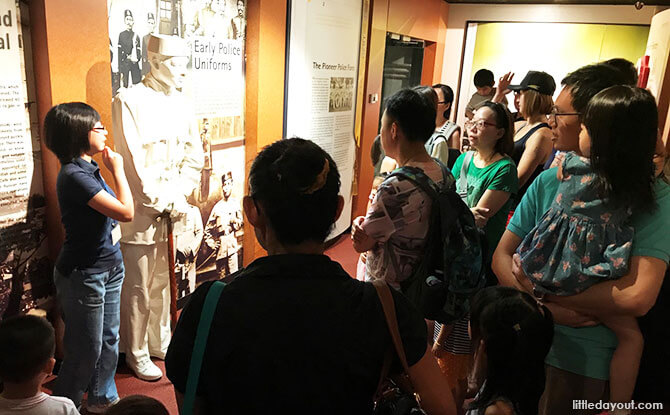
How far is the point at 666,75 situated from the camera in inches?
159

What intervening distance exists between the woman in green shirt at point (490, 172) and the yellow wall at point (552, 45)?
6.50 meters

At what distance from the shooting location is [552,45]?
882cm

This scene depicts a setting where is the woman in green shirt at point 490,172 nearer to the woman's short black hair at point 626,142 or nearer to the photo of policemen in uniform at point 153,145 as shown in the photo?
the woman's short black hair at point 626,142

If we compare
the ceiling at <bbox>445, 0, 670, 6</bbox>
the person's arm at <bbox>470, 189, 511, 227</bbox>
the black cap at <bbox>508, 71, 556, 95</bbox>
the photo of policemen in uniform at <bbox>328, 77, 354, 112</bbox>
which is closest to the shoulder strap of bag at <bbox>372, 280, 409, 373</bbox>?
the person's arm at <bbox>470, 189, 511, 227</bbox>

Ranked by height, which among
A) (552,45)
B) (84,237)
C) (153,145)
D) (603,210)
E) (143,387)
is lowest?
(143,387)

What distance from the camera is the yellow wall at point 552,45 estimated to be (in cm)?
847

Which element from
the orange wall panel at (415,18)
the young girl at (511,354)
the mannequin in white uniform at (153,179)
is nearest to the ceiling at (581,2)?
the orange wall panel at (415,18)

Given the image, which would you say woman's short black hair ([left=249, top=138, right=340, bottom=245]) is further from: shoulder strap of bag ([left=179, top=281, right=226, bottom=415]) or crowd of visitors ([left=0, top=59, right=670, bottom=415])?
shoulder strap of bag ([left=179, top=281, right=226, bottom=415])

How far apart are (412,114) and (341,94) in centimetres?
344

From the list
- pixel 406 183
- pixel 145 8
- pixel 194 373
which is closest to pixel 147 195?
pixel 145 8

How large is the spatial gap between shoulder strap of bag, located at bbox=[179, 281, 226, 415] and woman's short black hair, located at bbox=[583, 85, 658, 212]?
44.2 inches

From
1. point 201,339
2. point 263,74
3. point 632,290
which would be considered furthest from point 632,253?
point 263,74

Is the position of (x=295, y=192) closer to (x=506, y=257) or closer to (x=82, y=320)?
(x=506, y=257)

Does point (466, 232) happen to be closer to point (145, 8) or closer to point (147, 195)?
point (147, 195)
